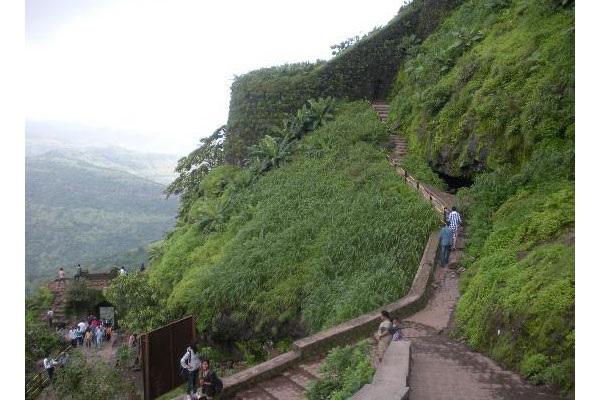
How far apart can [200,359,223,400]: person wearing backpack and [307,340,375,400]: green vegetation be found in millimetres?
1223

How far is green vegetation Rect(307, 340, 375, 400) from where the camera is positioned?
6.34 m

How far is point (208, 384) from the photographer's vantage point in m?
6.99

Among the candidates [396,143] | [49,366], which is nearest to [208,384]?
[49,366]

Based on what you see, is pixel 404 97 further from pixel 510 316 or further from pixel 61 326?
pixel 61 326

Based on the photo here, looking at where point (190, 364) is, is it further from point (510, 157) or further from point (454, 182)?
point (454, 182)

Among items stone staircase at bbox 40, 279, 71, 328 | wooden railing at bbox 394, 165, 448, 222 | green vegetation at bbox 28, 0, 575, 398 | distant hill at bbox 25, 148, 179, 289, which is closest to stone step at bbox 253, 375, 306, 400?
green vegetation at bbox 28, 0, 575, 398

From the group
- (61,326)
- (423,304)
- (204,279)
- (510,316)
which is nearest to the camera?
(510,316)

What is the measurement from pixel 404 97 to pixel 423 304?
37.9 ft

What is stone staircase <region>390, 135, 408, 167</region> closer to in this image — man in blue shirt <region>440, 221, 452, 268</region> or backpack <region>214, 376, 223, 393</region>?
man in blue shirt <region>440, 221, 452, 268</region>

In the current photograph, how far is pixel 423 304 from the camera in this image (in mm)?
9609

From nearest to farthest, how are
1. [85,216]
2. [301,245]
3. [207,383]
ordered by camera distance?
[207,383]
[301,245]
[85,216]

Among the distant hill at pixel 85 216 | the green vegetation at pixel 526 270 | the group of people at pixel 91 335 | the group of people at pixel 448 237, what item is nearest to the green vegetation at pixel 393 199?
the green vegetation at pixel 526 270

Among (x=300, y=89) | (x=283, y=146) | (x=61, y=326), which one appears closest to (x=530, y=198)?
(x=283, y=146)

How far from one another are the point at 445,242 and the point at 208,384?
561 cm
